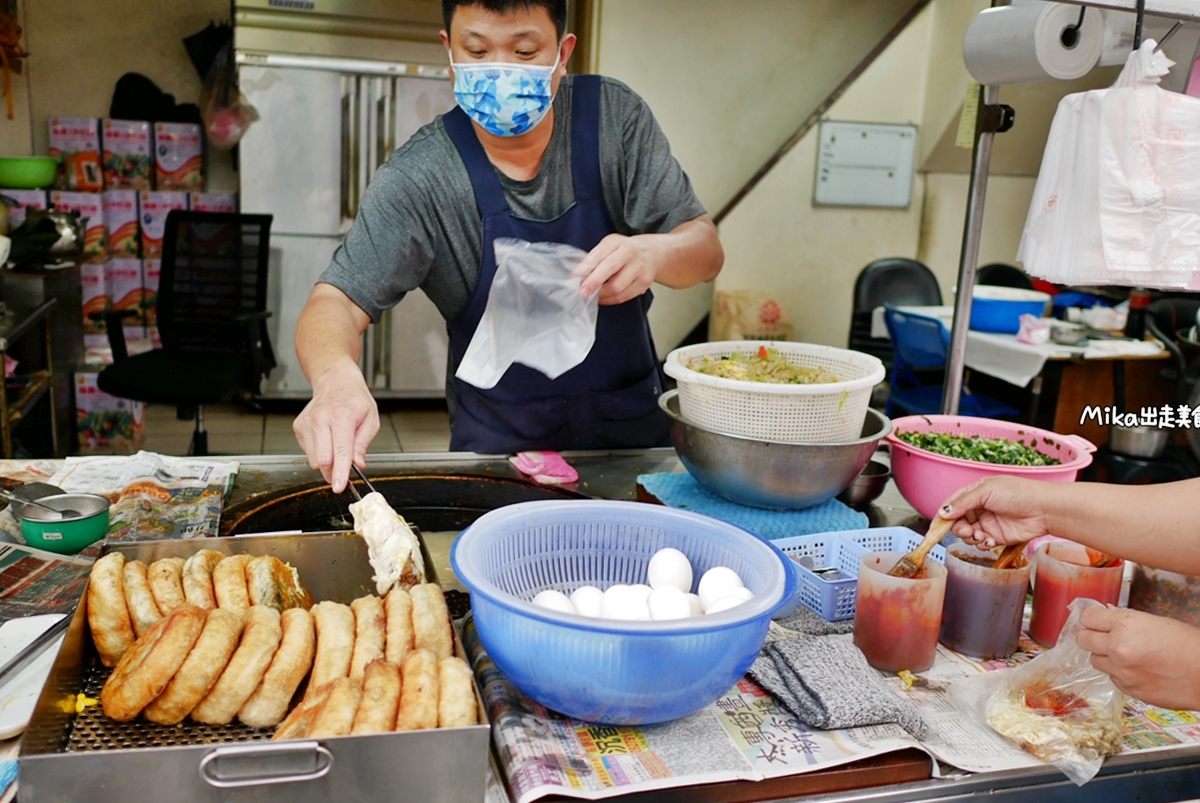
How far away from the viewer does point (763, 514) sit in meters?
1.79

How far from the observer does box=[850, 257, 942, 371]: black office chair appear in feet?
19.7

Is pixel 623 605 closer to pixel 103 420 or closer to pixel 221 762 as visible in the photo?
pixel 221 762

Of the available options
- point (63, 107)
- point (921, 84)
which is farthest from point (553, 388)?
point (63, 107)

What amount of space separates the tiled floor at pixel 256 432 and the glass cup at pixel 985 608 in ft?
15.2

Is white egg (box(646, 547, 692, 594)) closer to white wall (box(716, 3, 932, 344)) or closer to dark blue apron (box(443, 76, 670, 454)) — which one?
dark blue apron (box(443, 76, 670, 454))

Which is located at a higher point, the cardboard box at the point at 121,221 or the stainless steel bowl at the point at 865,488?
the cardboard box at the point at 121,221

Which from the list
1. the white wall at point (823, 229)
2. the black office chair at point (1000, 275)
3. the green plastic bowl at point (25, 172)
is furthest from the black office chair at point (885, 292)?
the green plastic bowl at point (25, 172)

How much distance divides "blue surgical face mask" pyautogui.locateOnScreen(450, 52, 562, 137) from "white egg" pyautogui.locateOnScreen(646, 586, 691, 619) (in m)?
1.22

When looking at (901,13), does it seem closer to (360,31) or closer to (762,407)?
(360,31)

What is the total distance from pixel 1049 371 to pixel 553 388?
3.66m

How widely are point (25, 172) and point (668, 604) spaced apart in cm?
572

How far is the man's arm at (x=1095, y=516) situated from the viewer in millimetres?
1399

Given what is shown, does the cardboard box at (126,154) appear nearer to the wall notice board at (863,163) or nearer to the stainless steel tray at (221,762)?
the wall notice board at (863,163)

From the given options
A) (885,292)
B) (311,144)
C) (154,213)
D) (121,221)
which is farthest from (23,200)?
(885,292)
